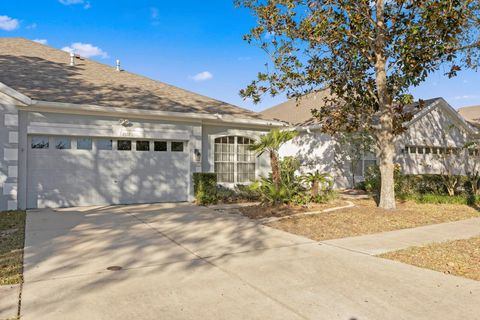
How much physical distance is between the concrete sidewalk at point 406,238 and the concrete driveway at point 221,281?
0.44 m

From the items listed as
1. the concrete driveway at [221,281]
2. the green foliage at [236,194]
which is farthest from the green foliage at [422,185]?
the concrete driveway at [221,281]

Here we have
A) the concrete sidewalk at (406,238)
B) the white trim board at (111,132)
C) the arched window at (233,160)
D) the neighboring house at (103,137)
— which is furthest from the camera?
the arched window at (233,160)

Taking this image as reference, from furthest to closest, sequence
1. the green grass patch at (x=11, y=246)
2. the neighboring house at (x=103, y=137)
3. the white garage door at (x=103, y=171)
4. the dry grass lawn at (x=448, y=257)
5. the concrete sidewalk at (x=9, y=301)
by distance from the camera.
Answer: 1. the white garage door at (x=103, y=171)
2. the neighboring house at (x=103, y=137)
3. the dry grass lawn at (x=448, y=257)
4. the green grass patch at (x=11, y=246)
5. the concrete sidewalk at (x=9, y=301)

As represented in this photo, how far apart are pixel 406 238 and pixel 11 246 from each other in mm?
7399

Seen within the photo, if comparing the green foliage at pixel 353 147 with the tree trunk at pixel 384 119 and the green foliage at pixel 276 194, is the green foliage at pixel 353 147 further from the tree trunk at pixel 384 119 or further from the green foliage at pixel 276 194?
the green foliage at pixel 276 194

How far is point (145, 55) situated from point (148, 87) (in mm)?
1596

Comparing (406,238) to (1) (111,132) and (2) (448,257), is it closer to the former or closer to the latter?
(2) (448,257)

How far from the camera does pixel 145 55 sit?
16.4 m

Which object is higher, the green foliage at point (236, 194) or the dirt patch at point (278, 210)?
the green foliage at point (236, 194)

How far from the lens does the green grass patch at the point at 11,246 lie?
485 cm

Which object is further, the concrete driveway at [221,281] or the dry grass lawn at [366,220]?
the dry grass lawn at [366,220]

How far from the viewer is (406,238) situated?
7477 millimetres

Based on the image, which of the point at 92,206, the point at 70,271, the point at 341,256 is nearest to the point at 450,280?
the point at 341,256

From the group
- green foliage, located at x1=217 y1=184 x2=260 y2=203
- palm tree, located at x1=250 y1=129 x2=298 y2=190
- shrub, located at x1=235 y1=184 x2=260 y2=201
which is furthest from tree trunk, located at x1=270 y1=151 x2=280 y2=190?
shrub, located at x1=235 y1=184 x2=260 y2=201
